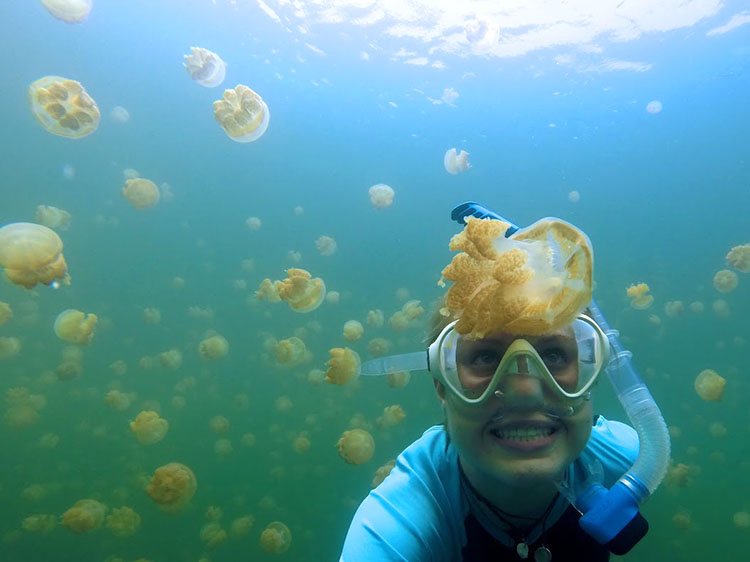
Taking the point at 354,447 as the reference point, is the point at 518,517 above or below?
above

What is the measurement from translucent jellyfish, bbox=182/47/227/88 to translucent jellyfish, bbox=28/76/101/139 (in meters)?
2.76

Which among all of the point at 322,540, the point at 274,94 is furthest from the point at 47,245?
the point at 274,94

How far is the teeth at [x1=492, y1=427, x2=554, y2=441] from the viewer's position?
1656mm

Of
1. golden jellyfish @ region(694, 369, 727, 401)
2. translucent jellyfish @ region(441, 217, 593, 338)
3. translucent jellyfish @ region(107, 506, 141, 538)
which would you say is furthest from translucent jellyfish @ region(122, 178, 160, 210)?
golden jellyfish @ region(694, 369, 727, 401)

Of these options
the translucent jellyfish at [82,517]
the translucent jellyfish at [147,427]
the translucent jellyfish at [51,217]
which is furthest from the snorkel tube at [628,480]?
the translucent jellyfish at [51,217]

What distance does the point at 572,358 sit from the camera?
181 cm

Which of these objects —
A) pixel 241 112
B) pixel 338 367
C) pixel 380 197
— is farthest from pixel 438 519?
pixel 380 197

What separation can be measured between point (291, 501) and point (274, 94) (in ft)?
61.2

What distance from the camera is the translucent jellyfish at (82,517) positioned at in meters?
7.27

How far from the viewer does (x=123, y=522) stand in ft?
26.7

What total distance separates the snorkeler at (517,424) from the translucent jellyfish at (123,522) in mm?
8262

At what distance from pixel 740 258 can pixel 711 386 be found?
3303 millimetres

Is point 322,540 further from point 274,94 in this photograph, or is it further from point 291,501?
point 274,94

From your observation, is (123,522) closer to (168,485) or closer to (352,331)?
(168,485)
